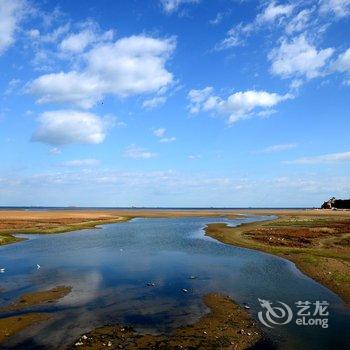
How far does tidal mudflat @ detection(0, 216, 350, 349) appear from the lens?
66.6 ft

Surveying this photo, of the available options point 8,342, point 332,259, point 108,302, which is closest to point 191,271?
point 108,302

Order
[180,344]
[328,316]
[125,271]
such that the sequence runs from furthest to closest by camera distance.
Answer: [125,271] < [328,316] < [180,344]

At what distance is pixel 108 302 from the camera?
2581 centimetres

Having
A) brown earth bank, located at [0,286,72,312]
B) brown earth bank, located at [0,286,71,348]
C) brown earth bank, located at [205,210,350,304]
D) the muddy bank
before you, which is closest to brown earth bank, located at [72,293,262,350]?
the muddy bank

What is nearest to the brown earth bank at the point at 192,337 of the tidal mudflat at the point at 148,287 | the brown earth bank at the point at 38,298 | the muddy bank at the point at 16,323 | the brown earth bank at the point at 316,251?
the tidal mudflat at the point at 148,287

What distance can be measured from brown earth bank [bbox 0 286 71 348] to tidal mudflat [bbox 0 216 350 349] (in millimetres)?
487

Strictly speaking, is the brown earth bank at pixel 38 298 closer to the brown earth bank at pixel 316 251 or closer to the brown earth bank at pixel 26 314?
the brown earth bank at pixel 26 314

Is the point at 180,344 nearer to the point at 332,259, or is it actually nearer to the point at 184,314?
the point at 184,314

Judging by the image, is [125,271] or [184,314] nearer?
[184,314]

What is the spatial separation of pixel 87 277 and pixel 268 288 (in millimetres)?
15362

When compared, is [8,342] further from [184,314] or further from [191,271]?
[191,271]

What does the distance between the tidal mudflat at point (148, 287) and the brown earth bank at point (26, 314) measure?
1.60 ft

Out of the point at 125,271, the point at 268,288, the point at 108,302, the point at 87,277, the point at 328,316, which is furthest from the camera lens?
the point at 125,271

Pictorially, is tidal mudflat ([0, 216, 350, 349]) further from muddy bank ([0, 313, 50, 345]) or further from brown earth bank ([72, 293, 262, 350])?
brown earth bank ([72, 293, 262, 350])
